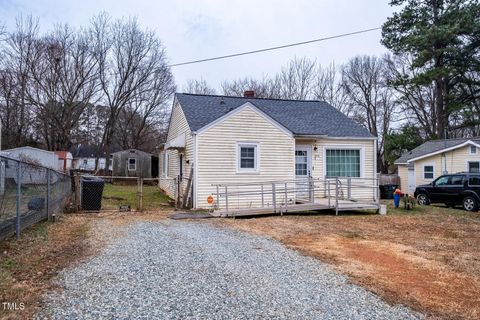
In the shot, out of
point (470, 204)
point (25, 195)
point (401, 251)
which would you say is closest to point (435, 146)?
point (470, 204)

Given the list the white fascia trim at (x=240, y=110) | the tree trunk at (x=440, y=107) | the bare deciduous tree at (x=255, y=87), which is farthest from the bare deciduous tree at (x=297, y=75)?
the white fascia trim at (x=240, y=110)

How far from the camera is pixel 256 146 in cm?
1461

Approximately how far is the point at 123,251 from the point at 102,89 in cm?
3134

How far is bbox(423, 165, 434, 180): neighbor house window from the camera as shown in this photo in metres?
24.4

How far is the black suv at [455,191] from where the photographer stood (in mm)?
16719

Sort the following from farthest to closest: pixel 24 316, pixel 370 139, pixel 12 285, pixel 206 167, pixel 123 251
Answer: pixel 370 139, pixel 206 167, pixel 123 251, pixel 12 285, pixel 24 316

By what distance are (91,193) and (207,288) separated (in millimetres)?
9237

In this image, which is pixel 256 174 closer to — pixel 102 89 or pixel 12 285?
pixel 12 285

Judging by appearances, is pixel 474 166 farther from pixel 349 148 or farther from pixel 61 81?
pixel 61 81

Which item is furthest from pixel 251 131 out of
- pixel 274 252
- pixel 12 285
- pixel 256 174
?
pixel 12 285

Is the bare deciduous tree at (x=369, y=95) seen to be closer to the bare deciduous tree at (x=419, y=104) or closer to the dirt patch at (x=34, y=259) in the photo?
the bare deciduous tree at (x=419, y=104)

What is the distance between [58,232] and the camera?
8562 millimetres

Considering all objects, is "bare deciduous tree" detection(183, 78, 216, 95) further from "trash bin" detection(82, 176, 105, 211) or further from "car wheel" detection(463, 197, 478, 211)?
"trash bin" detection(82, 176, 105, 211)

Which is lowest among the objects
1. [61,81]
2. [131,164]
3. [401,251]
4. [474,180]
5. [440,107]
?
[401,251]
